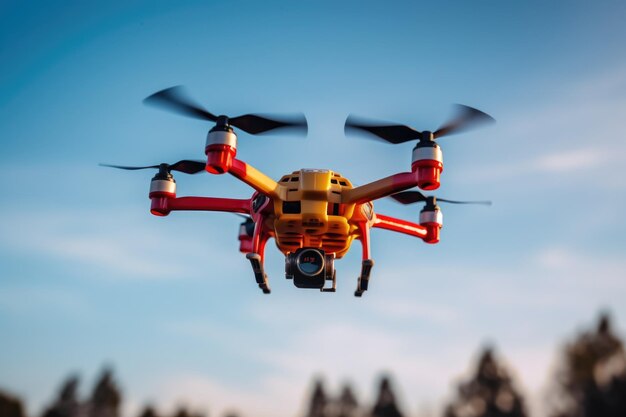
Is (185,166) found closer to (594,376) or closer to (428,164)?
(428,164)

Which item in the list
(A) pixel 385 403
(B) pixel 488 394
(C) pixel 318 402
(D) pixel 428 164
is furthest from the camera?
(C) pixel 318 402

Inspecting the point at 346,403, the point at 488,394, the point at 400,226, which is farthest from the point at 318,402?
the point at 400,226

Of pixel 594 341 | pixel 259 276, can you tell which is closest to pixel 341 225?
pixel 259 276

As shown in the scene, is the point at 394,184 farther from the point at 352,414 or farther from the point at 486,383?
the point at 352,414

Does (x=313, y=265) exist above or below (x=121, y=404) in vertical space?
above

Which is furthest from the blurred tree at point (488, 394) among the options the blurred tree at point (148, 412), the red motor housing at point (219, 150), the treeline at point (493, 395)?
the red motor housing at point (219, 150)

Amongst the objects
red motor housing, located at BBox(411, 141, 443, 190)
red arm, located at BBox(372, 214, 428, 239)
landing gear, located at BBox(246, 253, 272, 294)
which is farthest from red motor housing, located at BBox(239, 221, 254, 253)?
red motor housing, located at BBox(411, 141, 443, 190)
